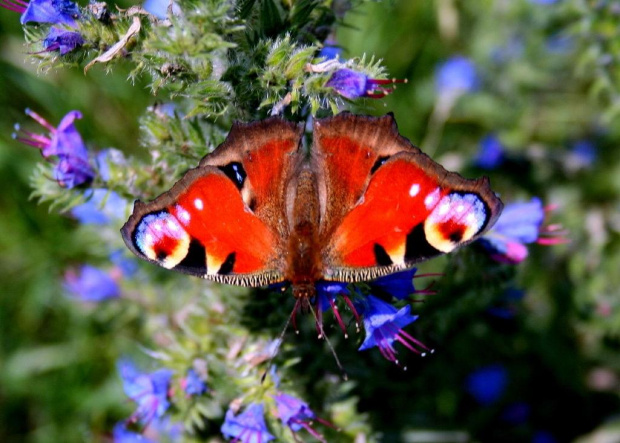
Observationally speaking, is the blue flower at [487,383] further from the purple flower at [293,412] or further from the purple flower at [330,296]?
the purple flower at [330,296]

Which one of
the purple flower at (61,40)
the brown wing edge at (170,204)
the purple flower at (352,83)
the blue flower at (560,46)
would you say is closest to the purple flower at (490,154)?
the blue flower at (560,46)

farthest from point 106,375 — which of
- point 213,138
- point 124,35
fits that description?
point 124,35

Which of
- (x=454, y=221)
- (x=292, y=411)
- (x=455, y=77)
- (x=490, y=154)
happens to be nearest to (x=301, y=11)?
(x=454, y=221)

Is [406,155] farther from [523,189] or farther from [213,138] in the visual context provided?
[523,189]

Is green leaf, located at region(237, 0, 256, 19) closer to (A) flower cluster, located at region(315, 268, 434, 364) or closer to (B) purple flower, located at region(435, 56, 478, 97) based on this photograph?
(A) flower cluster, located at region(315, 268, 434, 364)

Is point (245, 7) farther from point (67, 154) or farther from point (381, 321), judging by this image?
point (381, 321)

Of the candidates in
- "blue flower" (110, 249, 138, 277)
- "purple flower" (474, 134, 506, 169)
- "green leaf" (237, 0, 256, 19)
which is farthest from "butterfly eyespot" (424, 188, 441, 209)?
"purple flower" (474, 134, 506, 169)

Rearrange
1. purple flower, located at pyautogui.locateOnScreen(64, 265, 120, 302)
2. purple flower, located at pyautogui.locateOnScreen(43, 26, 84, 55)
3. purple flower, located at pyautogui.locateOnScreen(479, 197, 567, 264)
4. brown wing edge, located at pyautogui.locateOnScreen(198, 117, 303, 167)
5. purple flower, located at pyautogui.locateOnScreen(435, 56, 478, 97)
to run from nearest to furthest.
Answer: purple flower, located at pyautogui.locateOnScreen(43, 26, 84, 55) → brown wing edge, located at pyautogui.locateOnScreen(198, 117, 303, 167) → purple flower, located at pyautogui.locateOnScreen(479, 197, 567, 264) → purple flower, located at pyautogui.locateOnScreen(64, 265, 120, 302) → purple flower, located at pyautogui.locateOnScreen(435, 56, 478, 97)
